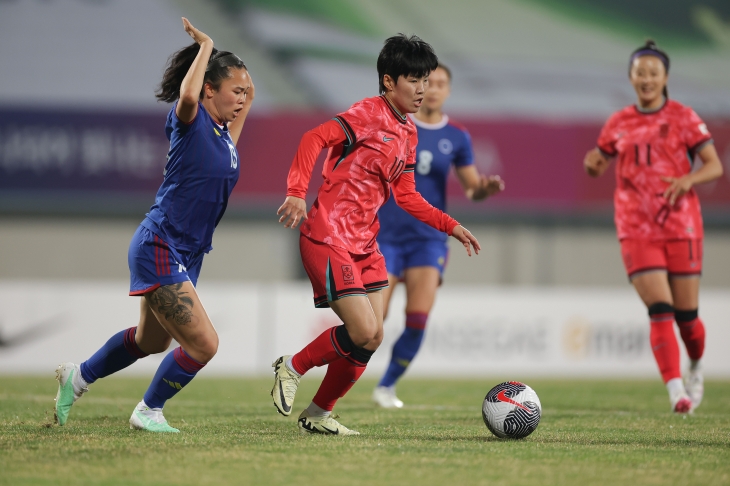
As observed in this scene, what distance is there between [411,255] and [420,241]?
135 mm

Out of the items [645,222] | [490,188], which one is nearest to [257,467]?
[490,188]

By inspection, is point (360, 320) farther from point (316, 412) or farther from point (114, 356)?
point (114, 356)

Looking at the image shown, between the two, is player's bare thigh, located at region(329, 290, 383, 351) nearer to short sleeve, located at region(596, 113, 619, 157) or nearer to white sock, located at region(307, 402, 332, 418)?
white sock, located at region(307, 402, 332, 418)

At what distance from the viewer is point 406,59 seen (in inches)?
200

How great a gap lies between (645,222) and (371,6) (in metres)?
13.5

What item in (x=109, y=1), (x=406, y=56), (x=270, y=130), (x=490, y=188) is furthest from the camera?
(x=109, y=1)

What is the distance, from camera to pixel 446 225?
5.31 meters

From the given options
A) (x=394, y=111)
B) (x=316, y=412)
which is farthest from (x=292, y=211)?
(x=316, y=412)

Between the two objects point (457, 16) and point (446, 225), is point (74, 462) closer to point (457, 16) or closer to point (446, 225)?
point (446, 225)

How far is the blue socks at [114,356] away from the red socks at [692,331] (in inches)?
164

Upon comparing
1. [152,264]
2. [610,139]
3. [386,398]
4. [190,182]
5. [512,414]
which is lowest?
[386,398]

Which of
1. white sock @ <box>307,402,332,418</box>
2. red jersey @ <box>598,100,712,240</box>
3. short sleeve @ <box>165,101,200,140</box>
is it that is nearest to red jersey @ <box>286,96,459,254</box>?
short sleeve @ <box>165,101,200,140</box>

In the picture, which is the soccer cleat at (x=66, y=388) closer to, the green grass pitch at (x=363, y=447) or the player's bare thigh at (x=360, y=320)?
the green grass pitch at (x=363, y=447)

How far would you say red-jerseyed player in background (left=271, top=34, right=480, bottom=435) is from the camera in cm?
498
